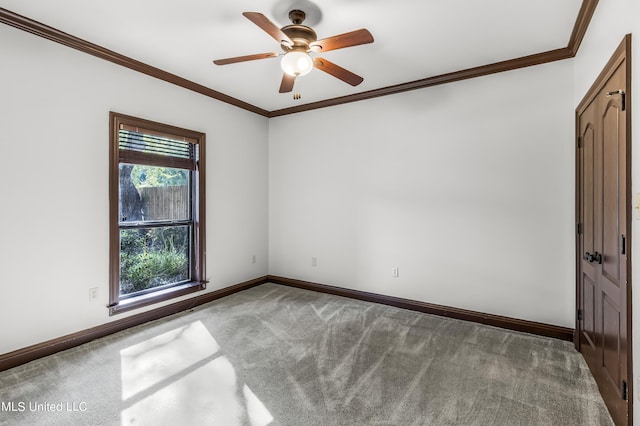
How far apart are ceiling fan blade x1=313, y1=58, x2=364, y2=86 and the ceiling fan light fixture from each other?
15 cm

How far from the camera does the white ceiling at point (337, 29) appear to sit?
232 centimetres

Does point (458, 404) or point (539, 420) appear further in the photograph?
point (458, 404)

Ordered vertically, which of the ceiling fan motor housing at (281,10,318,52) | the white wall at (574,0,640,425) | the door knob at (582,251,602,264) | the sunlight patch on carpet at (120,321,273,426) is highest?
the ceiling fan motor housing at (281,10,318,52)

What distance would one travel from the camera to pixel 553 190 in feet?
9.89

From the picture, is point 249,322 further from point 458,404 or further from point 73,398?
point 458,404

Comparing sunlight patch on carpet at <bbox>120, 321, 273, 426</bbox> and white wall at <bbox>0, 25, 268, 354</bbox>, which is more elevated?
white wall at <bbox>0, 25, 268, 354</bbox>

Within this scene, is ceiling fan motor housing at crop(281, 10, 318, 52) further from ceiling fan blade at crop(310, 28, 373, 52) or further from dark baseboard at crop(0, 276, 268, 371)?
dark baseboard at crop(0, 276, 268, 371)

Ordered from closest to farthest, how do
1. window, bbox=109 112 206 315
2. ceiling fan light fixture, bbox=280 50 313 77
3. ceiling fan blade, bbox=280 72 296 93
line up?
ceiling fan light fixture, bbox=280 50 313 77
ceiling fan blade, bbox=280 72 296 93
window, bbox=109 112 206 315

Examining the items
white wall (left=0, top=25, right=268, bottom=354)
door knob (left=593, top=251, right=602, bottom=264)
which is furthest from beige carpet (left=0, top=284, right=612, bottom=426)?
door knob (left=593, top=251, right=602, bottom=264)

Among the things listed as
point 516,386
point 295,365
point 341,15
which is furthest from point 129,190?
point 516,386

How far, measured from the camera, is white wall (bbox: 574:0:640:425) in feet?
5.02

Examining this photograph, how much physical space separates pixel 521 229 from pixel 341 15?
2577mm

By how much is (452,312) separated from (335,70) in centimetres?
276

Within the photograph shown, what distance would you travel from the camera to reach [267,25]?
2086 mm
